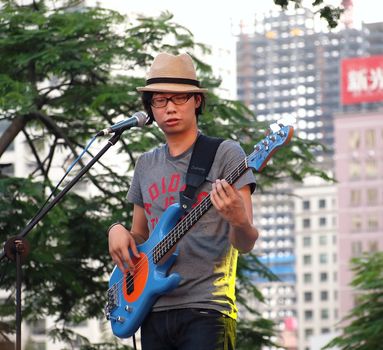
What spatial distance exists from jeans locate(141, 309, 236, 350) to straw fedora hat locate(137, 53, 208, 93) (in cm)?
82

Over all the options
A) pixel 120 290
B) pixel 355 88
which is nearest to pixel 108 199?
pixel 120 290

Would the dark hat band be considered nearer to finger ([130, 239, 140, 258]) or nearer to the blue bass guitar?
the blue bass guitar

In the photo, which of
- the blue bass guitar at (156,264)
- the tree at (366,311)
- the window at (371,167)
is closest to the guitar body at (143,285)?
the blue bass guitar at (156,264)

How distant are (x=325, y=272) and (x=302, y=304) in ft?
14.9

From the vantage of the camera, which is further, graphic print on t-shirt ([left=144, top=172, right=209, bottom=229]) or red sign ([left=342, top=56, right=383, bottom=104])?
red sign ([left=342, top=56, right=383, bottom=104])

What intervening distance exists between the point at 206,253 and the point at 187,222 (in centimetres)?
14

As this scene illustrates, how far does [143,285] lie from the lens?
460cm

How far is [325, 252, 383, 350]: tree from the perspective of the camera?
13727 millimetres

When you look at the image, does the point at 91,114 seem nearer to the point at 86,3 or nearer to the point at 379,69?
the point at 86,3

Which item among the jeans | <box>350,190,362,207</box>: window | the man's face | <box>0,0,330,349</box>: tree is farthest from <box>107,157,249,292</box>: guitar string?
<box>350,190,362,207</box>: window

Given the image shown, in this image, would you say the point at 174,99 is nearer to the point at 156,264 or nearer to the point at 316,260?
the point at 156,264

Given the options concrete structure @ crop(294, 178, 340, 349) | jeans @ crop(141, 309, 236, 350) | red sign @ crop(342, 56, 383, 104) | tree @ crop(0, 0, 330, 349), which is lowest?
concrete structure @ crop(294, 178, 340, 349)

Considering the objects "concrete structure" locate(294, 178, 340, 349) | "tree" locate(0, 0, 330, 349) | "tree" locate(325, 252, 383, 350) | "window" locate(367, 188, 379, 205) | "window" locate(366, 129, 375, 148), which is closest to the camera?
"tree" locate(0, 0, 330, 349)

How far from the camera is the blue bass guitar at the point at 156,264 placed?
4297mm
